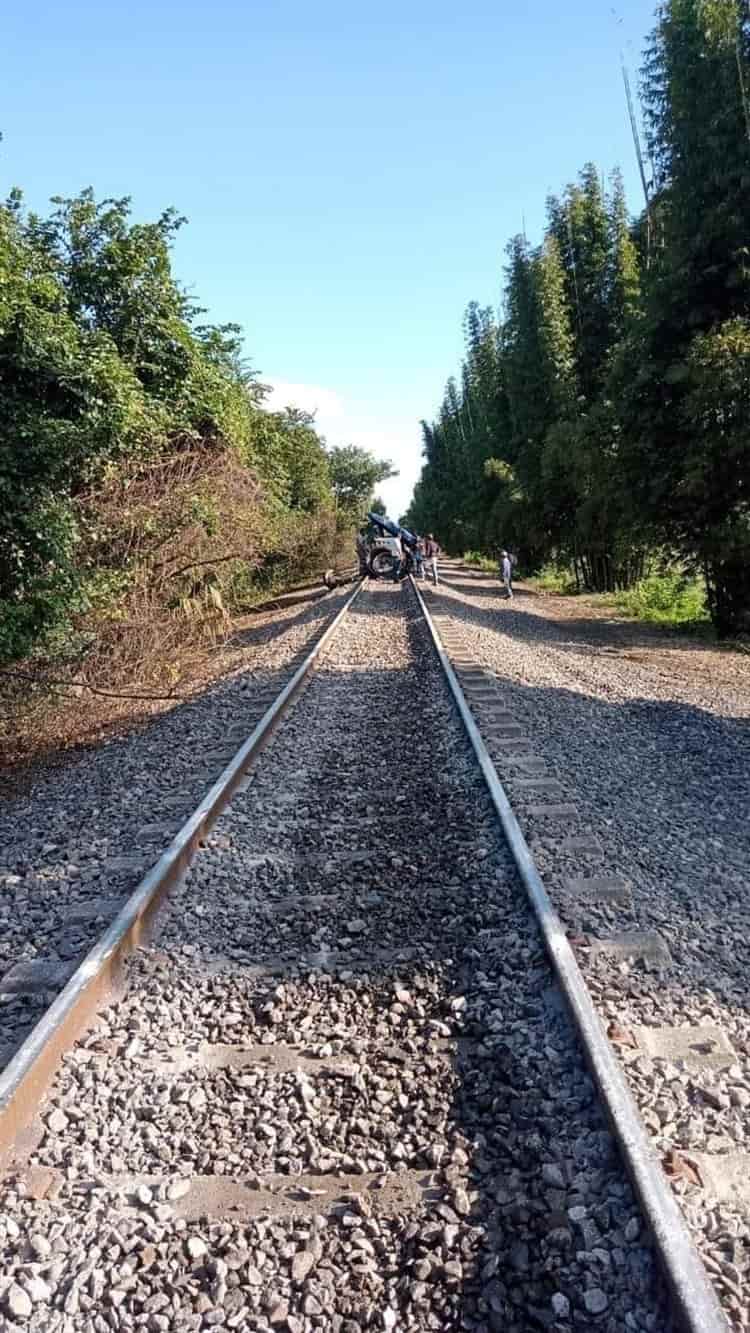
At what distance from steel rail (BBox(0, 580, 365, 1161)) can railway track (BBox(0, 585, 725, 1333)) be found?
0.01 metres

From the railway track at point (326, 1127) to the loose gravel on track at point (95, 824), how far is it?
31 centimetres

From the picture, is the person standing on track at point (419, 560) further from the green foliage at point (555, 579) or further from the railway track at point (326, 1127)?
the railway track at point (326, 1127)

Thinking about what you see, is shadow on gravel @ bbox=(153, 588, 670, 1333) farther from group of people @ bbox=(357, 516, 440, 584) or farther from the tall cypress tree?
group of people @ bbox=(357, 516, 440, 584)

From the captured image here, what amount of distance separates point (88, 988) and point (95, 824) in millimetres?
2483

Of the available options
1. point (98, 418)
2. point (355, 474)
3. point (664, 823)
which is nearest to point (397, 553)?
point (98, 418)

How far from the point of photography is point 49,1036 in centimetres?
290

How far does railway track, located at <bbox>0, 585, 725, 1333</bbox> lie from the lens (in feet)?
6.79

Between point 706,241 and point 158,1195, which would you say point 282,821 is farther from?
point 706,241

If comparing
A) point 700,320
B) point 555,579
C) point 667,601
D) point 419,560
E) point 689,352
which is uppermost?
point 700,320

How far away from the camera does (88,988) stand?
10.6ft

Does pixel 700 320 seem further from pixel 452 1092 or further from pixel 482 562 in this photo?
pixel 482 562

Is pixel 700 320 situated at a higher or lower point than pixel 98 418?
higher

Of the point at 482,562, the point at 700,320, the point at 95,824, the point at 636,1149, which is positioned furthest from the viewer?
the point at 482,562

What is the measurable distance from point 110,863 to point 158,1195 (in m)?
2.52
